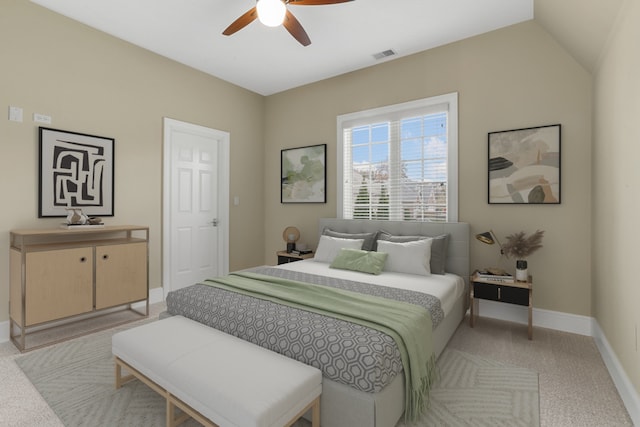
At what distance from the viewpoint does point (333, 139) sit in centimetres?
456

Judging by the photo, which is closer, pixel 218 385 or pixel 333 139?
pixel 218 385

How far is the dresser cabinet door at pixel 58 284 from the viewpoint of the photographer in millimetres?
2703

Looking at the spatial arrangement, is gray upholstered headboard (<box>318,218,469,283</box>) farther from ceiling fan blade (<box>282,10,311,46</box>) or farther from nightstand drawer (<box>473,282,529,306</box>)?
ceiling fan blade (<box>282,10,311,46</box>)

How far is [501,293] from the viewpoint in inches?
117

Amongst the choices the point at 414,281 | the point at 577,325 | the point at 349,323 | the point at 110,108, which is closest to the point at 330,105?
the point at 110,108

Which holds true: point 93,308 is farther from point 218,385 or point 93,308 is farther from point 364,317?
point 364,317

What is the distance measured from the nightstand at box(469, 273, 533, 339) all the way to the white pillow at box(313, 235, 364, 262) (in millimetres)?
1223

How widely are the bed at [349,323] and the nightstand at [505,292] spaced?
0.15 metres

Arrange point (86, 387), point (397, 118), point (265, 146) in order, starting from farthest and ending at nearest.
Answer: point (265, 146) < point (397, 118) < point (86, 387)

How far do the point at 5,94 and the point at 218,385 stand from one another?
10.5ft

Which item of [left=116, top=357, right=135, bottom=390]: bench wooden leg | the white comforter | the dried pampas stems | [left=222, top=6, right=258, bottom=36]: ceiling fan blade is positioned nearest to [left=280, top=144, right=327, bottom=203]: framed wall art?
the white comforter

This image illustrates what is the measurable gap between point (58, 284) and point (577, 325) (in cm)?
464

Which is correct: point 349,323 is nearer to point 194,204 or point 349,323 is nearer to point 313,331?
point 313,331

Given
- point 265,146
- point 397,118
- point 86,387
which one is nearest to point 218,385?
point 86,387
